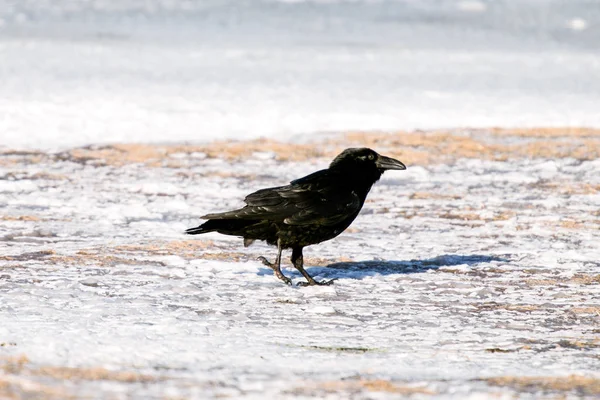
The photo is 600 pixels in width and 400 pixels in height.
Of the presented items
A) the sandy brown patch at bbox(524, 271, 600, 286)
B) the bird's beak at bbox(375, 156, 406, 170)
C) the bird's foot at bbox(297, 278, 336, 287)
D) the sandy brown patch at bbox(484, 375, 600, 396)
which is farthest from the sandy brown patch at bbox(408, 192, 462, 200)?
the sandy brown patch at bbox(484, 375, 600, 396)

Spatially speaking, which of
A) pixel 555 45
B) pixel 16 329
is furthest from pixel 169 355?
pixel 555 45

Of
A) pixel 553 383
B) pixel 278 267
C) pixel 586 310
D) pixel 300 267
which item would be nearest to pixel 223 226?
pixel 278 267

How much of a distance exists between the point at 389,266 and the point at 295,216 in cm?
Result: 99

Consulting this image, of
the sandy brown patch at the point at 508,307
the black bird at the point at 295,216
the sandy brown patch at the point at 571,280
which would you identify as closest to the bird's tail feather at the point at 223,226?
the black bird at the point at 295,216

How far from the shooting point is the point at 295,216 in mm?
6516

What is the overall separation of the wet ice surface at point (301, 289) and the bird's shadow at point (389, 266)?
0.07ft

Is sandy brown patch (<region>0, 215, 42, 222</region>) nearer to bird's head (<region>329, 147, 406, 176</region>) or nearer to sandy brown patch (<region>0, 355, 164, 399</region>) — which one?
bird's head (<region>329, 147, 406, 176</region>)

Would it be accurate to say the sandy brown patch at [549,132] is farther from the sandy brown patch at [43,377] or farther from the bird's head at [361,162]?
the sandy brown patch at [43,377]

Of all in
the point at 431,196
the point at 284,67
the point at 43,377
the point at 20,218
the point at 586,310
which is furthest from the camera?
the point at 284,67

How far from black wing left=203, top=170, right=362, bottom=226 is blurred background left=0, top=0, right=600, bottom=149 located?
235 inches

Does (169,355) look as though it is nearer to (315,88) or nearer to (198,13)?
(315,88)

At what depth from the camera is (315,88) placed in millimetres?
16141

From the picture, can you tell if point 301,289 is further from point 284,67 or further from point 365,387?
point 284,67

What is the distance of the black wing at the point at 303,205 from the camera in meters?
6.51
